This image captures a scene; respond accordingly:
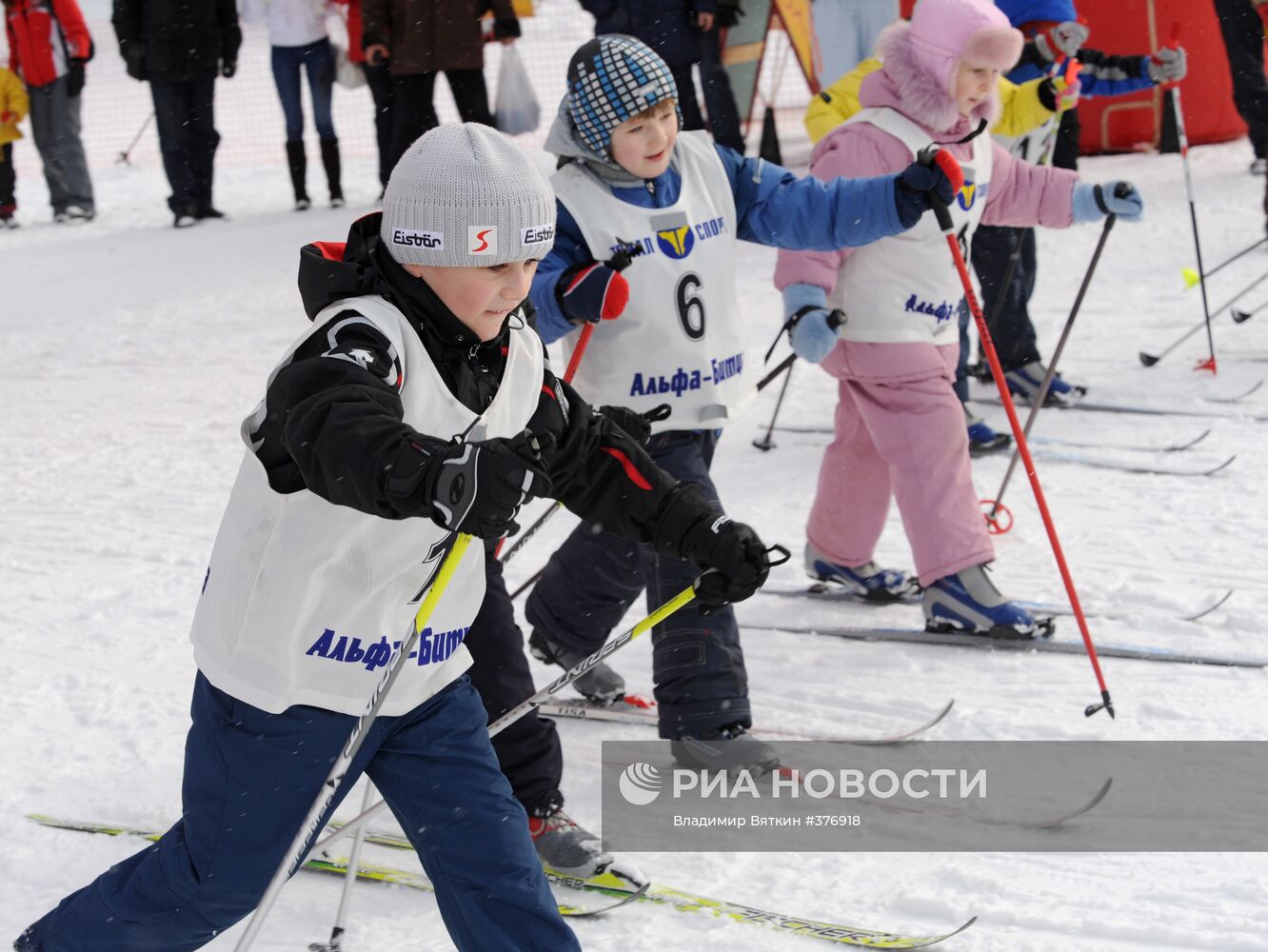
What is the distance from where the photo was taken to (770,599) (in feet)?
15.3

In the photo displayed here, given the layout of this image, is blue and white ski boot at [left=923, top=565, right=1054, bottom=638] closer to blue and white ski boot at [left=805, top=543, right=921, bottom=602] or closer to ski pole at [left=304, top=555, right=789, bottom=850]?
blue and white ski boot at [left=805, top=543, right=921, bottom=602]

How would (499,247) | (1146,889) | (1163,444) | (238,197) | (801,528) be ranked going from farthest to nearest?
(238,197) → (1163,444) → (801,528) → (1146,889) → (499,247)

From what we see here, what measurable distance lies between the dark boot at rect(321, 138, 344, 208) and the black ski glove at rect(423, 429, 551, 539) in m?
9.31

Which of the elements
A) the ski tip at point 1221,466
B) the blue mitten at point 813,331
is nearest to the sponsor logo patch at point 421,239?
the blue mitten at point 813,331

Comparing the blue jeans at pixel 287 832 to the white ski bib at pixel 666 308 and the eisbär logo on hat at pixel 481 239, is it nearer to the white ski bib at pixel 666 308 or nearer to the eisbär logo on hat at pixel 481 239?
the eisbär logo on hat at pixel 481 239

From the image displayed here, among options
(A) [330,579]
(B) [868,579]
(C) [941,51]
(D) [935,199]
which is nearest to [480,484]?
(A) [330,579]

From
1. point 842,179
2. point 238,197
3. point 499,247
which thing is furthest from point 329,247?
point 238,197

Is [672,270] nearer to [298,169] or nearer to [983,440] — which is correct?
[983,440]

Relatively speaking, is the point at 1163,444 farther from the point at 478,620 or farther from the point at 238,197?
the point at 238,197

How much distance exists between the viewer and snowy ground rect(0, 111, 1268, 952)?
9.70 ft

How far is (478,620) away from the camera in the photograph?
10.2ft

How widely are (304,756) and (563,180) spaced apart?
1.65 m

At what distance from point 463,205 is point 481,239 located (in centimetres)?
6

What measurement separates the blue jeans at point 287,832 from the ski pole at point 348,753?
0.21ft
